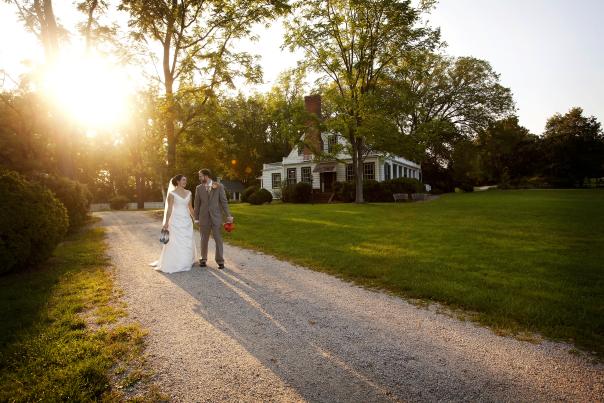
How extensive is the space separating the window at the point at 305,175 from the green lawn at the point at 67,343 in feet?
100

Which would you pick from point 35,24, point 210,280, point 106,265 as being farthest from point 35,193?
point 35,24

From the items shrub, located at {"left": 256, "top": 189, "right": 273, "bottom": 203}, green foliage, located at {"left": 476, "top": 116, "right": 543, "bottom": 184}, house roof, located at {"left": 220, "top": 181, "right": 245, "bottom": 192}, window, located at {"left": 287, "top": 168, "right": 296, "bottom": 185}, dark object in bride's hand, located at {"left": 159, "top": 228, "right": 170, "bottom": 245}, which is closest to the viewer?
dark object in bride's hand, located at {"left": 159, "top": 228, "right": 170, "bottom": 245}

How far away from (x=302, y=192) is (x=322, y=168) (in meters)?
3.31

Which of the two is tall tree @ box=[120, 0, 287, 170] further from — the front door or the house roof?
the house roof

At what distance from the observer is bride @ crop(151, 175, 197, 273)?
7.36 meters

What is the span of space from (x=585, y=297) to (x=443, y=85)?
45625mm

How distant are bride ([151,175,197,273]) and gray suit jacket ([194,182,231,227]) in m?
0.27

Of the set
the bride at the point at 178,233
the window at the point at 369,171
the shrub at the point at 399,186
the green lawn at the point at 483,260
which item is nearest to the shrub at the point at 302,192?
the window at the point at 369,171

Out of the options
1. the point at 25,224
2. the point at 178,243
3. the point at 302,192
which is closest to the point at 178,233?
the point at 178,243

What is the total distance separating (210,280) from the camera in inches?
258

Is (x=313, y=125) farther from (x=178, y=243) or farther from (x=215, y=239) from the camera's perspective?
(x=178, y=243)

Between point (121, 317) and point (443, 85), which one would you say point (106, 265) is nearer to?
point (121, 317)

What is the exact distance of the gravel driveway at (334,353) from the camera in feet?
9.52

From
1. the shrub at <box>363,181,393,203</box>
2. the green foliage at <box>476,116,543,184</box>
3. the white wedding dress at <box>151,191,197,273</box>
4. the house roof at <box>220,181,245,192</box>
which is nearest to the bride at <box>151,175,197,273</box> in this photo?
the white wedding dress at <box>151,191,197,273</box>
